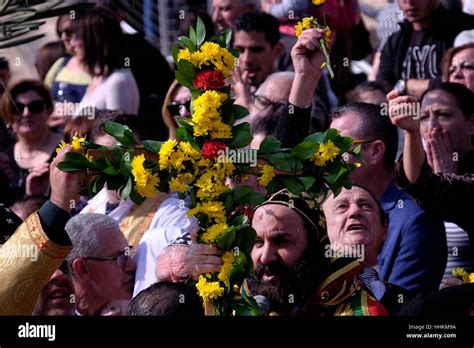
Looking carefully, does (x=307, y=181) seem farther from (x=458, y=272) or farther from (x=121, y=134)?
(x=458, y=272)

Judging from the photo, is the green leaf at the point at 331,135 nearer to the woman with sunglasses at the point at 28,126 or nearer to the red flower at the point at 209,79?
the red flower at the point at 209,79

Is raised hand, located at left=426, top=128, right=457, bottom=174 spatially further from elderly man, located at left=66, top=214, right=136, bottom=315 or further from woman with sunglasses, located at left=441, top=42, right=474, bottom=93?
elderly man, located at left=66, top=214, right=136, bottom=315

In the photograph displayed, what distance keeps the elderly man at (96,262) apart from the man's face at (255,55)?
67.1 inches

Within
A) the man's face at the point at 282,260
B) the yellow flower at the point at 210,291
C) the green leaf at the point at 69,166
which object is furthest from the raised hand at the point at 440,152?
the green leaf at the point at 69,166

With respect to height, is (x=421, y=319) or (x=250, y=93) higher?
(x=250, y=93)

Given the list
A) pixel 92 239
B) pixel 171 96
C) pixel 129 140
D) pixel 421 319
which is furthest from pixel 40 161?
pixel 421 319

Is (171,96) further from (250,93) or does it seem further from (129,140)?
(129,140)

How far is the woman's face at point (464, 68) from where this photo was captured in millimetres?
8062

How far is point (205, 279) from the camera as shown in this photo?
5797 millimetres

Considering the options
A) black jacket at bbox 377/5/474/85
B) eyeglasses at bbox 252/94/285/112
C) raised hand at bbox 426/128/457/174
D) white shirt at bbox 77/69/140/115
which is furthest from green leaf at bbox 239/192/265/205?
white shirt at bbox 77/69/140/115

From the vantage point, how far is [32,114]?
29.5ft

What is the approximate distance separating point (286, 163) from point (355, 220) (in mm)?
1043

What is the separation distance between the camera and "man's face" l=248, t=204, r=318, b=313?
6328 mm

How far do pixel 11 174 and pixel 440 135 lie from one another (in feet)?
8.73
